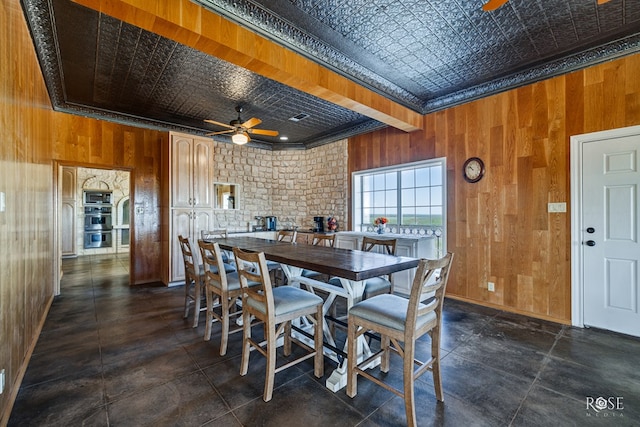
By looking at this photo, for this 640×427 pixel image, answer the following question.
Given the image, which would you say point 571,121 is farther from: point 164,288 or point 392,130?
point 164,288

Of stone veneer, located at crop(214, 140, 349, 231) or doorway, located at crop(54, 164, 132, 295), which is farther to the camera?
doorway, located at crop(54, 164, 132, 295)

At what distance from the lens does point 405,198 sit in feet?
15.3

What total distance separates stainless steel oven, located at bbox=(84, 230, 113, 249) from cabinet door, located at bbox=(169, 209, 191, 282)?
5.53 metres

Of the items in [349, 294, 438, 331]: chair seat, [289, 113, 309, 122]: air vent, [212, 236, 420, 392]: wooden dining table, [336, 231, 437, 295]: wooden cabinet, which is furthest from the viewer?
[289, 113, 309, 122]: air vent

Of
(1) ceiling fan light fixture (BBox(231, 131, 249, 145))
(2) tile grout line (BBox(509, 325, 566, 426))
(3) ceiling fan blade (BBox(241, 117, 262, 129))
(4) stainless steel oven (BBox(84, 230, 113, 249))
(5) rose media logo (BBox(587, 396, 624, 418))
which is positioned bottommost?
(5) rose media logo (BBox(587, 396, 624, 418))

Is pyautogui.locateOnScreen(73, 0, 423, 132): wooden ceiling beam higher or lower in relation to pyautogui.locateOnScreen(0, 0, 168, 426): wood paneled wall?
higher

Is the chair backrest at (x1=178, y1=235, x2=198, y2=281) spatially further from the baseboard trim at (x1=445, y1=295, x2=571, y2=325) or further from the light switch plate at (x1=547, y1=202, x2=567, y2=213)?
the light switch plate at (x1=547, y1=202, x2=567, y2=213)

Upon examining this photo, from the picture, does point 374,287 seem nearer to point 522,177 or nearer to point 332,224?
point 522,177

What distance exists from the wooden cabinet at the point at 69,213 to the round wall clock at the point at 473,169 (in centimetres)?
967

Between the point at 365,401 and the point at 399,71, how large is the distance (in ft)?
10.9

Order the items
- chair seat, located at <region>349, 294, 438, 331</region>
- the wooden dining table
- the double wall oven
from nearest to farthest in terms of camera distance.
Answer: chair seat, located at <region>349, 294, 438, 331</region> → the wooden dining table → the double wall oven

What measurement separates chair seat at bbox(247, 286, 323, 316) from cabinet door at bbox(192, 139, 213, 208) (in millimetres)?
3302

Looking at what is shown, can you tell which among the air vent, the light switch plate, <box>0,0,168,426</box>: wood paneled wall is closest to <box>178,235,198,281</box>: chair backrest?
<box>0,0,168,426</box>: wood paneled wall

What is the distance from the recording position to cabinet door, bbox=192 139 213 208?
482 centimetres
